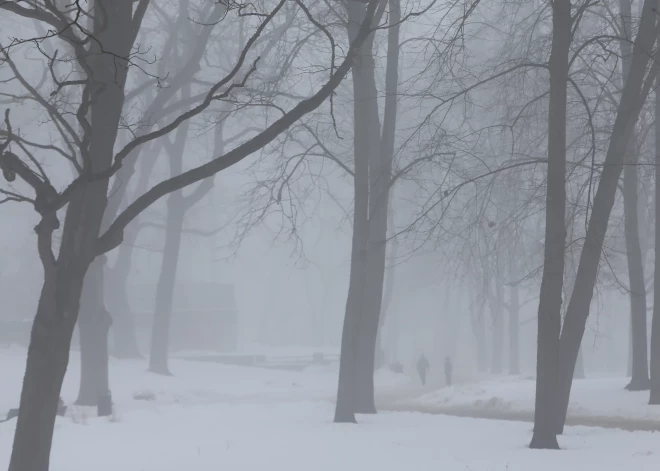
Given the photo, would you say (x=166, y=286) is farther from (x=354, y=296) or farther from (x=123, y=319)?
(x=354, y=296)

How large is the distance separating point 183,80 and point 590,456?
583 inches

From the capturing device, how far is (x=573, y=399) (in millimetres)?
20234

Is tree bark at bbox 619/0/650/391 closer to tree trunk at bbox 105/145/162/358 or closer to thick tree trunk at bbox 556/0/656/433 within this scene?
thick tree trunk at bbox 556/0/656/433

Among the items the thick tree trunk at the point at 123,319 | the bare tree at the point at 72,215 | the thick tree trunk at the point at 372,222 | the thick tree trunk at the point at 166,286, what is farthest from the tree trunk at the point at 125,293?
the bare tree at the point at 72,215

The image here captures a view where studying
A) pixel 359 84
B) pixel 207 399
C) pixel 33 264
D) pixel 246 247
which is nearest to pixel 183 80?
pixel 359 84

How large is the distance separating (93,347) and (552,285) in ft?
43.8

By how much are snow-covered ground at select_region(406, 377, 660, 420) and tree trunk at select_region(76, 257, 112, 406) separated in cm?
890

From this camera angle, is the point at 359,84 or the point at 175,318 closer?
the point at 359,84

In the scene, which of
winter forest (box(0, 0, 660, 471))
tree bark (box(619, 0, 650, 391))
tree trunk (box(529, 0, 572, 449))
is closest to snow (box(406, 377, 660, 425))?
winter forest (box(0, 0, 660, 471))

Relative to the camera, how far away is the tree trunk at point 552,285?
11.2 m

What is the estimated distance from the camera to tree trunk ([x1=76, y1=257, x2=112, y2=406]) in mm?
21297

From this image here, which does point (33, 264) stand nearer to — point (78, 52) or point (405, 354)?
point (405, 354)

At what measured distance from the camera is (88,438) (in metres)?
12.3

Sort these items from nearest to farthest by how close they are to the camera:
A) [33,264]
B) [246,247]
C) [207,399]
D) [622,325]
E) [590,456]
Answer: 1. [590,456]
2. [207,399]
3. [33,264]
4. [622,325]
5. [246,247]
